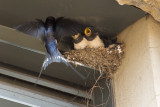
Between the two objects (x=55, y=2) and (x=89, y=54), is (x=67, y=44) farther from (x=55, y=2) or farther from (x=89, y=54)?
(x=55, y=2)

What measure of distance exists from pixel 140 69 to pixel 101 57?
69 centimetres

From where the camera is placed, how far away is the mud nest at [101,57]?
3243 mm

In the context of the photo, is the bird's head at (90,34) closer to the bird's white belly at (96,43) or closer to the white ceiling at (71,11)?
the bird's white belly at (96,43)

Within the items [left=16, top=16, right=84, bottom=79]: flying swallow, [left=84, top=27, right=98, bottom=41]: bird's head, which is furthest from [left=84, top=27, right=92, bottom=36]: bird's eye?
[left=16, top=16, right=84, bottom=79]: flying swallow

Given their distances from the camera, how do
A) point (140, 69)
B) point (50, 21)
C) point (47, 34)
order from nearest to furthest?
point (140, 69), point (50, 21), point (47, 34)

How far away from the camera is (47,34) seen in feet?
11.0

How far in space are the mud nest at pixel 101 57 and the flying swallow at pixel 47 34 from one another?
0.55 feet

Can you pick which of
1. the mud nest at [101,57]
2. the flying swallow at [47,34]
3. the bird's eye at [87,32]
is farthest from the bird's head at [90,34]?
the flying swallow at [47,34]

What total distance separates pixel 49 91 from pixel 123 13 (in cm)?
91

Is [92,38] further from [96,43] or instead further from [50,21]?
[50,21]

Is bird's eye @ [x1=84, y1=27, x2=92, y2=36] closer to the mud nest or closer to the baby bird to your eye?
the baby bird

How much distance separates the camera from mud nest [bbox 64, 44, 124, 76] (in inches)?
128

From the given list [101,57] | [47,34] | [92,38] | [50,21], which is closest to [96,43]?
[92,38]

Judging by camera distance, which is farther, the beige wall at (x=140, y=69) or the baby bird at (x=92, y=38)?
the baby bird at (x=92, y=38)
